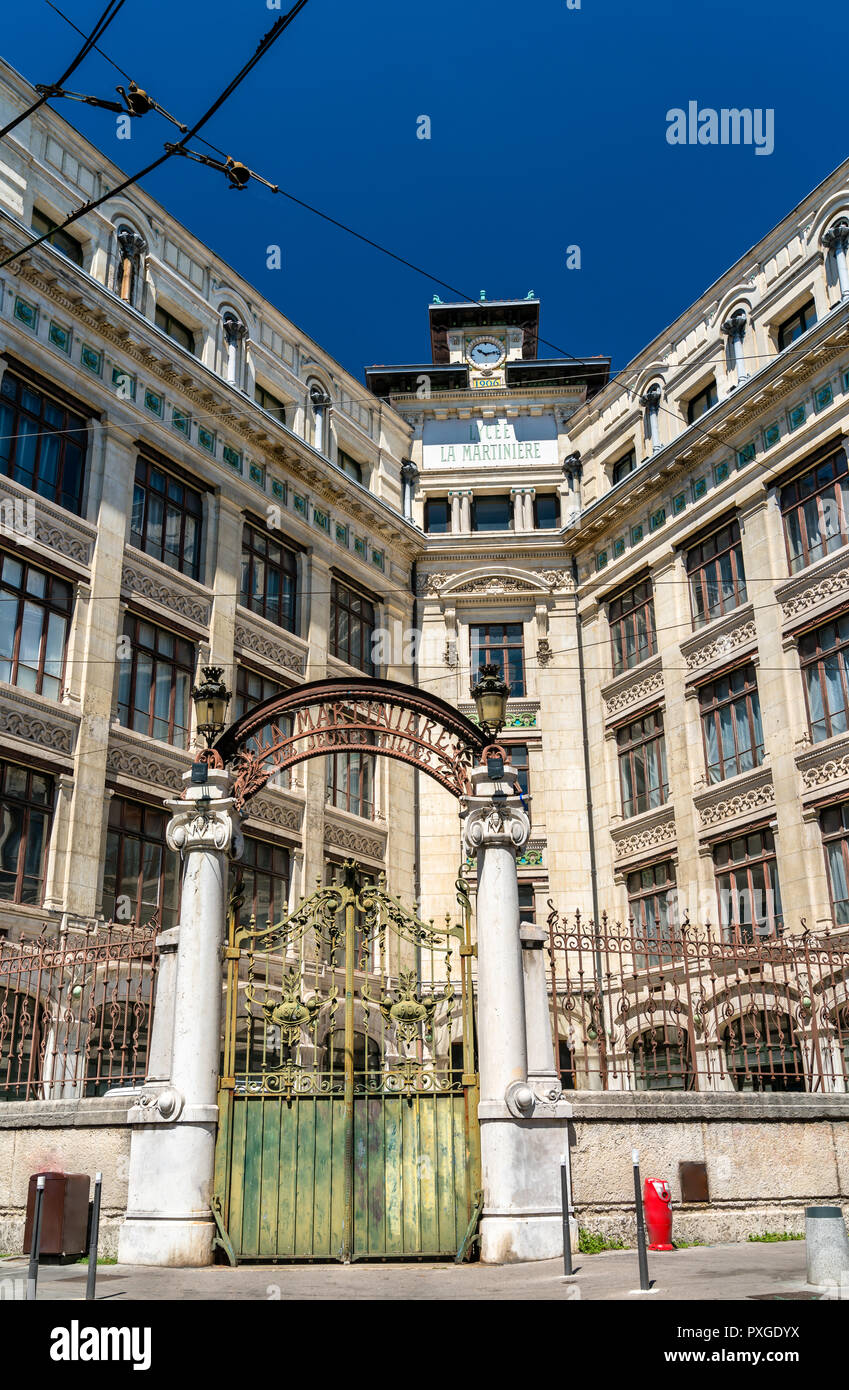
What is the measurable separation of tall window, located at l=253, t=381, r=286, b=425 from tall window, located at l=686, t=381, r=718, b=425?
11.0 meters

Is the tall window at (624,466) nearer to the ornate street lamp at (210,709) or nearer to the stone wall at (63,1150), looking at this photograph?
the ornate street lamp at (210,709)

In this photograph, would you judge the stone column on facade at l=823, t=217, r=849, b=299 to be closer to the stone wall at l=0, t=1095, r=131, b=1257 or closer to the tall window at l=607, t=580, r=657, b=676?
the tall window at l=607, t=580, r=657, b=676

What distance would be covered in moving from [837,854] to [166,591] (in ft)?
51.2

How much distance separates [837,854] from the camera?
24.4 m

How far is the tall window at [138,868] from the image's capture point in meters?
23.4

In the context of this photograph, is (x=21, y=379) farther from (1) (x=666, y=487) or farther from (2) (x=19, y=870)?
(1) (x=666, y=487)

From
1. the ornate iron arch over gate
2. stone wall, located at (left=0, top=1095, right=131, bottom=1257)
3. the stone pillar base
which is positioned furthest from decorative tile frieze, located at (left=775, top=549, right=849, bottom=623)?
the stone pillar base

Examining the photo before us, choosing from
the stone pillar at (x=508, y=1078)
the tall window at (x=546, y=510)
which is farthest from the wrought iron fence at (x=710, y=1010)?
A: the tall window at (x=546, y=510)

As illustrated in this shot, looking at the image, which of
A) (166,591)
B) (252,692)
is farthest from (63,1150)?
(252,692)

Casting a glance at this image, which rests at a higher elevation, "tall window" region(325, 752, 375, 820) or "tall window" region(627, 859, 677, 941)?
"tall window" region(325, 752, 375, 820)

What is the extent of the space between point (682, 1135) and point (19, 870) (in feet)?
42.5

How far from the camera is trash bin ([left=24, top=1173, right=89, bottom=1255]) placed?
41.4 feet

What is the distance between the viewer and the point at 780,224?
28.5m

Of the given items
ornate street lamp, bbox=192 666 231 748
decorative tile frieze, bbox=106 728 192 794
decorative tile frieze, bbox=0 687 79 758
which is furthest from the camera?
decorative tile frieze, bbox=106 728 192 794
